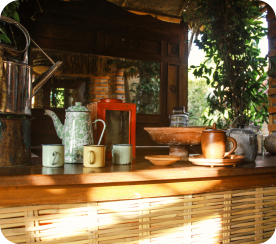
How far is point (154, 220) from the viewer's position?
97 cm

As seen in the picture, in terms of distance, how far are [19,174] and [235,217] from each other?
0.87 meters

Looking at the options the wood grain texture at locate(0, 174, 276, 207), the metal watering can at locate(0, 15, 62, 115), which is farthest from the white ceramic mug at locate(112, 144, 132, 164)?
the metal watering can at locate(0, 15, 62, 115)

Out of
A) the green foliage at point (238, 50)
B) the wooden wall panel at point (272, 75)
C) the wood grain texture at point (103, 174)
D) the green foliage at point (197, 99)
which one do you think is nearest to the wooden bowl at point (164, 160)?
the wood grain texture at point (103, 174)

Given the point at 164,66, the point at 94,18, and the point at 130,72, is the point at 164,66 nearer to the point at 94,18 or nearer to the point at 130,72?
the point at 130,72

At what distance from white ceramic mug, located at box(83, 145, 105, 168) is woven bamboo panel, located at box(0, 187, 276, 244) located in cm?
15

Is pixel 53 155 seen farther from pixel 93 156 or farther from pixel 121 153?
pixel 121 153

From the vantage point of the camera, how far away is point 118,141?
53.9 inches

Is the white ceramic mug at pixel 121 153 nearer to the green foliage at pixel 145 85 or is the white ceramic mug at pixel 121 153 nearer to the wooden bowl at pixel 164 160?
the wooden bowl at pixel 164 160

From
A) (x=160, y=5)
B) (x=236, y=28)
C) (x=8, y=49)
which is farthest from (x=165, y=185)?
(x=160, y=5)

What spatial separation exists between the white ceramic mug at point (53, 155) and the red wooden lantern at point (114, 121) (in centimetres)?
34

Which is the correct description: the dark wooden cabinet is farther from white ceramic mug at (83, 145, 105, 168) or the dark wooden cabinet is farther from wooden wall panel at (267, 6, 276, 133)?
white ceramic mug at (83, 145, 105, 168)

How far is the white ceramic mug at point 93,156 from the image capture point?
38.4 inches

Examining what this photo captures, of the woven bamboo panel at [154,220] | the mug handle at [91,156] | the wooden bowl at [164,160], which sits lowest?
the woven bamboo panel at [154,220]

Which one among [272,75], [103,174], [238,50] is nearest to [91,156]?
[103,174]
